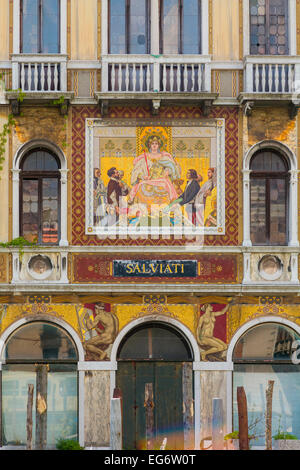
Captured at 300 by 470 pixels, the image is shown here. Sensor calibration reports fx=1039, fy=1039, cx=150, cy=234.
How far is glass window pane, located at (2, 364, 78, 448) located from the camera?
23.1 metres

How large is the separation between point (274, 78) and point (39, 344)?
8.06 meters

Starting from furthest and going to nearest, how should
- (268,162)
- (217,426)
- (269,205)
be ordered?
(268,162), (269,205), (217,426)

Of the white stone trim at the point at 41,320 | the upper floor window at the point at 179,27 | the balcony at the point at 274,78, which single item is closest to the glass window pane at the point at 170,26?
the upper floor window at the point at 179,27

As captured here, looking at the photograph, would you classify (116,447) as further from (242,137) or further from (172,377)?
(242,137)

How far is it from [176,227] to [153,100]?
2.90 metres

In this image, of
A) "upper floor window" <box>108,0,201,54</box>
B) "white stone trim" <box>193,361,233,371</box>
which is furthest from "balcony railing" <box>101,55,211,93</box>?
"white stone trim" <box>193,361,233,371</box>

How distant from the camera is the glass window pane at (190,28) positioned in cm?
2395

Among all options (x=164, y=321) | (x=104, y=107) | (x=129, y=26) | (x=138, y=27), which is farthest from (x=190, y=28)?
(x=164, y=321)

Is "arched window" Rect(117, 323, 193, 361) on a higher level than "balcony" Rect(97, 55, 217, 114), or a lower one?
lower

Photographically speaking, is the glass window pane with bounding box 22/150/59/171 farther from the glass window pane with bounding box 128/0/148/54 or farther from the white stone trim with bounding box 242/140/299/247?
the white stone trim with bounding box 242/140/299/247

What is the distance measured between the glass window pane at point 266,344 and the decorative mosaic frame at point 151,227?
2.41m

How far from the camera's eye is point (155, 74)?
2348 cm

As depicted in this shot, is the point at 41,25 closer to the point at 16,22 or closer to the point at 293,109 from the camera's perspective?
the point at 16,22

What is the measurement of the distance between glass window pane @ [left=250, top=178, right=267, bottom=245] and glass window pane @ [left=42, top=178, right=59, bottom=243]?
4.46 m
